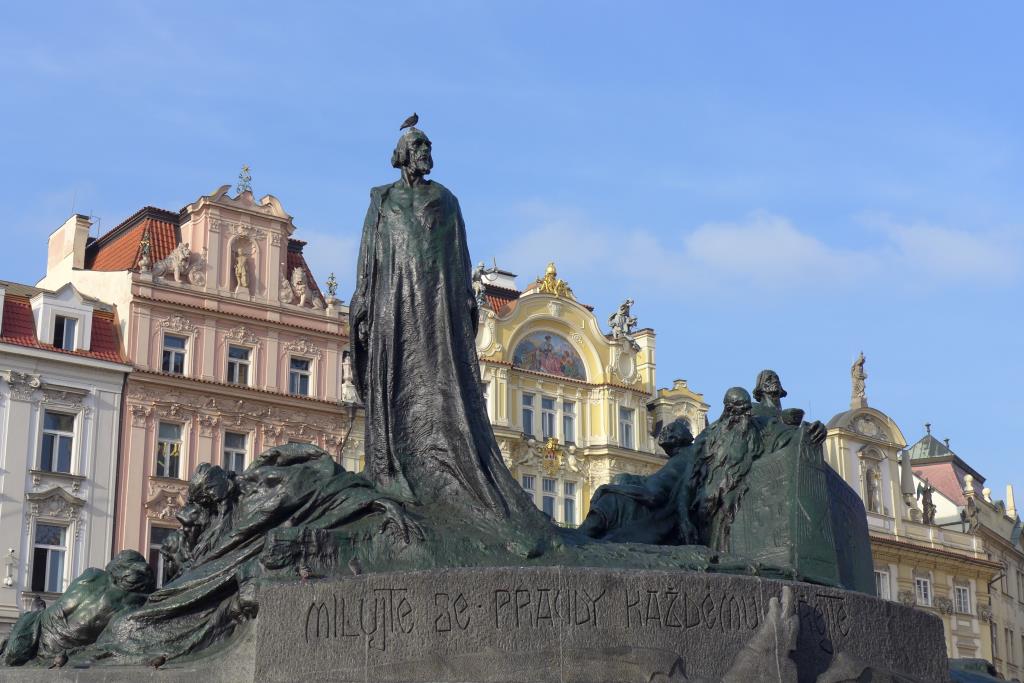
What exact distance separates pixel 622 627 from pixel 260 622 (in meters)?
1.87

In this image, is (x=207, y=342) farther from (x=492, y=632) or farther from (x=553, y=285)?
(x=492, y=632)

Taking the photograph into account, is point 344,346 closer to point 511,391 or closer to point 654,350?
point 511,391

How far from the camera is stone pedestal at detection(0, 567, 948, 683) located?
7.57 metres

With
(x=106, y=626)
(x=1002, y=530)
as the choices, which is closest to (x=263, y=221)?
(x=106, y=626)

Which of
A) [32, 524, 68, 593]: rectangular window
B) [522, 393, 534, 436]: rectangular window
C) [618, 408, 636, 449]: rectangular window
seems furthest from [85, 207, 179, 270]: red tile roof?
[618, 408, 636, 449]: rectangular window

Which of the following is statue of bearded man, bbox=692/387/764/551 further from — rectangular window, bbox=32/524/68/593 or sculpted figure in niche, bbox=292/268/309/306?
sculpted figure in niche, bbox=292/268/309/306

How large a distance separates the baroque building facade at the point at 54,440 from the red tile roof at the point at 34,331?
0.02 m

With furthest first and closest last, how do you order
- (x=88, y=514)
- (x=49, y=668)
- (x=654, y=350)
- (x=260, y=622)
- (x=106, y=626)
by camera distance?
(x=654, y=350), (x=88, y=514), (x=106, y=626), (x=49, y=668), (x=260, y=622)

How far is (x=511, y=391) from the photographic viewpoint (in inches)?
1601

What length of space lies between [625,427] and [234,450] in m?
12.4

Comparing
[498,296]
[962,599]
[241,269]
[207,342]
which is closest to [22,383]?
[207,342]

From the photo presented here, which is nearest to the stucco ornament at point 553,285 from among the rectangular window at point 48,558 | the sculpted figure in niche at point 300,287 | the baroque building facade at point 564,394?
the baroque building facade at point 564,394

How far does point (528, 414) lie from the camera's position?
41.1 meters

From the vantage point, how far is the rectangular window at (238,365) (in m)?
35.8
